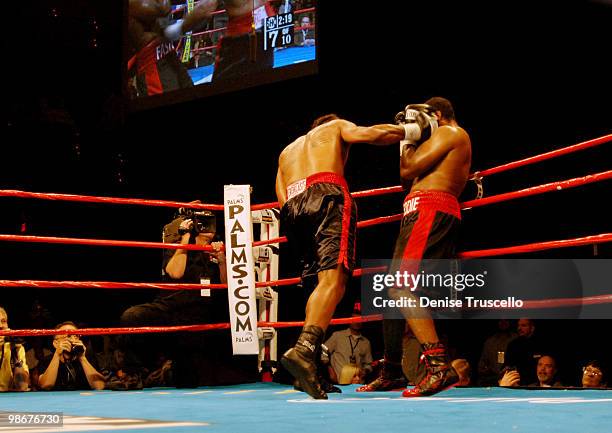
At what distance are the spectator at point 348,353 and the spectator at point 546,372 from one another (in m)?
0.95

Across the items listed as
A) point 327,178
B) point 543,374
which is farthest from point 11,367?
point 543,374

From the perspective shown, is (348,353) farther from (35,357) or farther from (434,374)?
(434,374)

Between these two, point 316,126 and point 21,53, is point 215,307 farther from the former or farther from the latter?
point 21,53

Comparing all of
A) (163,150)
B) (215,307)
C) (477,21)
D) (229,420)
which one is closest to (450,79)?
(477,21)

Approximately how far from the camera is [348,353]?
463cm

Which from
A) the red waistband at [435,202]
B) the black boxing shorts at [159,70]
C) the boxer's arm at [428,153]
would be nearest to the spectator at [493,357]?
the red waistband at [435,202]

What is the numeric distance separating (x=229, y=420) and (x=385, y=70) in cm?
397

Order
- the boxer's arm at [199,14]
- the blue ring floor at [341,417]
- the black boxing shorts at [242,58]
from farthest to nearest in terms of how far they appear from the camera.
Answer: the boxer's arm at [199,14] < the black boxing shorts at [242,58] < the blue ring floor at [341,417]

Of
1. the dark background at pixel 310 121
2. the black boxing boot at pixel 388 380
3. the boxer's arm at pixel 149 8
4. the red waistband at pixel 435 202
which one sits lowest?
the black boxing boot at pixel 388 380

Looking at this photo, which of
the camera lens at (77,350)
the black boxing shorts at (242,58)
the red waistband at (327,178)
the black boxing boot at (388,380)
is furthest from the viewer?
the black boxing shorts at (242,58)

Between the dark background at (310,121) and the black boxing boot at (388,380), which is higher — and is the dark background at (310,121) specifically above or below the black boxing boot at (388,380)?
above

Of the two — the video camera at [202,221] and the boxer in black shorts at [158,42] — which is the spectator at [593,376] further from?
the boxer in black shorts at [158,42]

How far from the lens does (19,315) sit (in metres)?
5.55

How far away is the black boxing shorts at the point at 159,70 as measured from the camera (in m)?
Answer: 5.32
